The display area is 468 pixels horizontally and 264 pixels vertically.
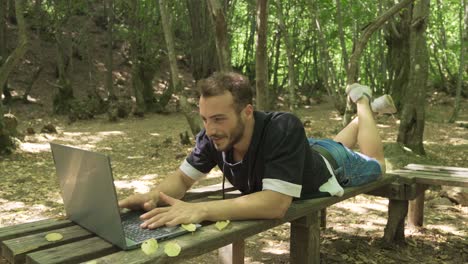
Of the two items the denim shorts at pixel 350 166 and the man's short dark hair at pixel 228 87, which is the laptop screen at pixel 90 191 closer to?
the man's short dark hair at pixel 228 87

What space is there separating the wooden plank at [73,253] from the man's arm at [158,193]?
0.46 m

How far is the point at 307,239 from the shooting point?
2.71 m

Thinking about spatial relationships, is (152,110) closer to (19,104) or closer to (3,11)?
(19,104)

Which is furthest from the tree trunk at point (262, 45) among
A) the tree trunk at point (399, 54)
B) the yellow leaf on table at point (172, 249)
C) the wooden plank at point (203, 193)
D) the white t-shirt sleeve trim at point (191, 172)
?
the tree trunk at point (399, 54)

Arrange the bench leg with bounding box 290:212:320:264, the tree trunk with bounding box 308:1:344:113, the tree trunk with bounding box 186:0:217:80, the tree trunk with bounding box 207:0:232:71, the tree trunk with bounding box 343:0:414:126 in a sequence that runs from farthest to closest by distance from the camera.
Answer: the tree trunk with bounding box 186:0:217:80 < the tree trunk with bounding box 308:1:344:113 < the tree trunk with bounding box 343:0:414:126 < the tree trunk with bounding box 207:0:232:71 < the bench leg with bounding box 290:212:320:264

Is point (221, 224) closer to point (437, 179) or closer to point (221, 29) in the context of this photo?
point (437, 179)

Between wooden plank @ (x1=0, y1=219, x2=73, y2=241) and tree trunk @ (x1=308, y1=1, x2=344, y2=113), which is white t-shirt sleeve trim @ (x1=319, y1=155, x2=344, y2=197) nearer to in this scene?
wooden plank @ (x1=0, y1=219, x2=73, y2=241)

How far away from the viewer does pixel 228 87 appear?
7.30 ft

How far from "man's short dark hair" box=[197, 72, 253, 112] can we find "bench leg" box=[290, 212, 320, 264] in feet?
2.89

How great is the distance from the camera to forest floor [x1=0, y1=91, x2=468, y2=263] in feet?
12.3

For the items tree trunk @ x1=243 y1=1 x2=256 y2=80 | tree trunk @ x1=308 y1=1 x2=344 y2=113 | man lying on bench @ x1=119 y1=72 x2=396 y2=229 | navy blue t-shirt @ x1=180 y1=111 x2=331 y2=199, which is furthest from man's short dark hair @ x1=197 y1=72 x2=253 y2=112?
tree trunk @ x1=243 y1=1 x2=256 y2=80

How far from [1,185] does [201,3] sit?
1428 cm

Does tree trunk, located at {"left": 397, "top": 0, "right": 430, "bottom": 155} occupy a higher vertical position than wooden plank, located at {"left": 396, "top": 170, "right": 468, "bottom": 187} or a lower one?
higher

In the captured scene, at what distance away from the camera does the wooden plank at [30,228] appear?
2.12m
